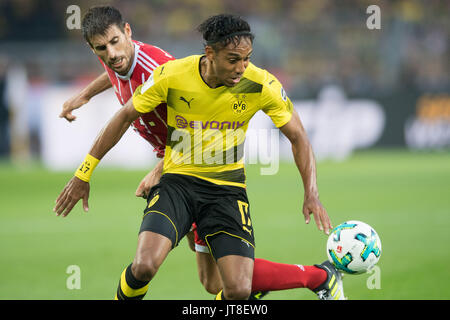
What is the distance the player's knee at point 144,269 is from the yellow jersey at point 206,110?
32.9 inches

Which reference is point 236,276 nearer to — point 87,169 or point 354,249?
point 354,249

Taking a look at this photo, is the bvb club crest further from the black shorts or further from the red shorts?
the red shorts

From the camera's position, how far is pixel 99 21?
492 centimetres

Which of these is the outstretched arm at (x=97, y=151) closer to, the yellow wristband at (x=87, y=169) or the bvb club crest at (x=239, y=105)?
the yellow wristband at (x=87, y=169)

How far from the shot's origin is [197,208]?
4.62m

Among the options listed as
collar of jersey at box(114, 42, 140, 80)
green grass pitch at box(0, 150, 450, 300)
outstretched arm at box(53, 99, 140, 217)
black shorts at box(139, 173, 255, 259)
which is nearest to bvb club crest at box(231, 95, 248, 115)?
black shorts at box(139, 173, 255, 259)

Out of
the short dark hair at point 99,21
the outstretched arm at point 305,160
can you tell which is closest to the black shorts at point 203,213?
the outstretched arm at point 305,160

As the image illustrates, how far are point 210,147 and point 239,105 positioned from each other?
1.20 feet

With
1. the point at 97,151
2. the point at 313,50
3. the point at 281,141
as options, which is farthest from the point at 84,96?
the point at 313,50

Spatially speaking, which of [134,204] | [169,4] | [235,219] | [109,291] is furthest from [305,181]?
[169,4]

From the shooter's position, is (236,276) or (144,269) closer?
(144,269)

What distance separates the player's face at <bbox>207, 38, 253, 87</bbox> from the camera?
4.31 m

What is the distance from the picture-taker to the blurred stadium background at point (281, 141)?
742 cm

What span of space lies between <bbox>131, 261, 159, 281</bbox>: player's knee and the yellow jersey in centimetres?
84
